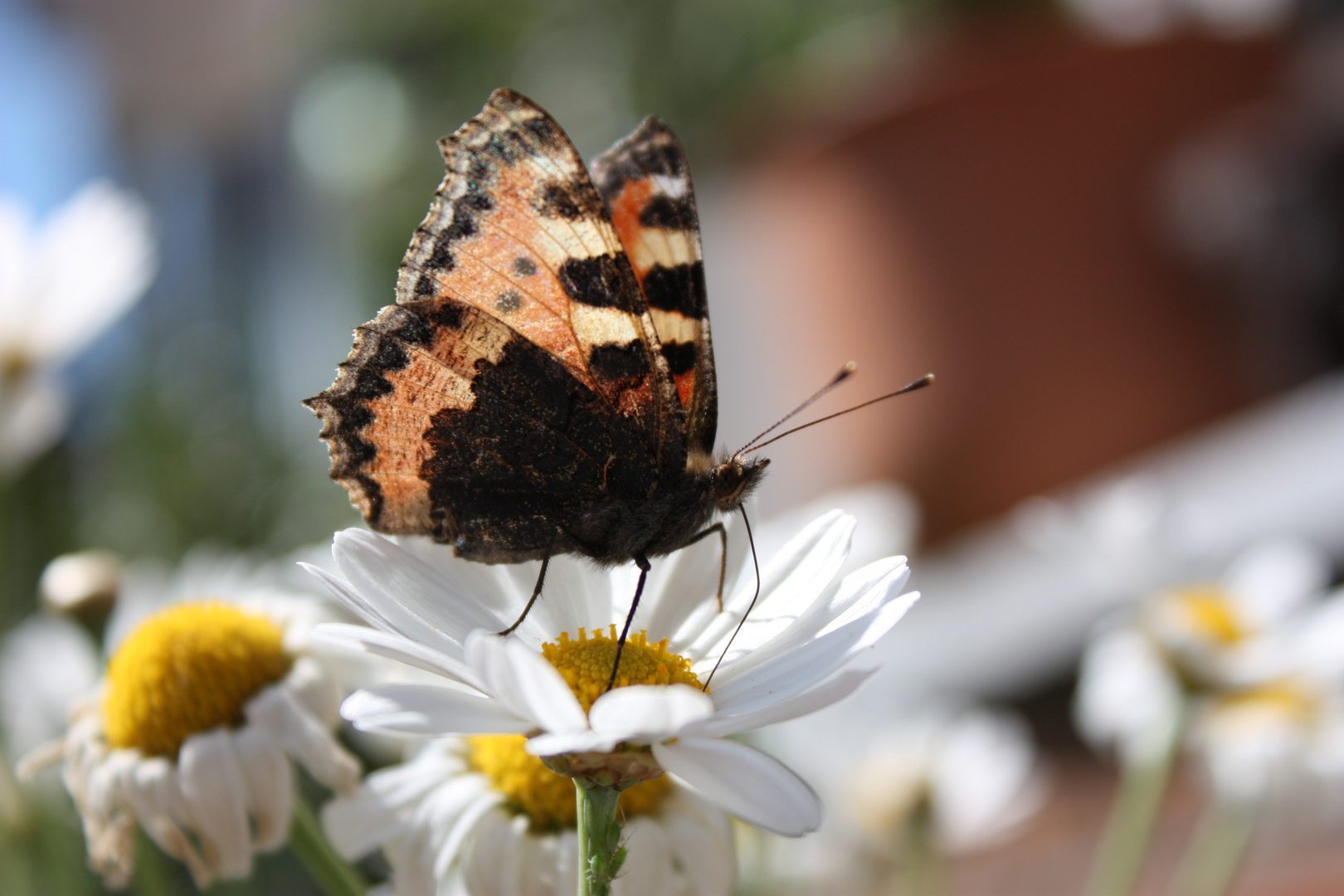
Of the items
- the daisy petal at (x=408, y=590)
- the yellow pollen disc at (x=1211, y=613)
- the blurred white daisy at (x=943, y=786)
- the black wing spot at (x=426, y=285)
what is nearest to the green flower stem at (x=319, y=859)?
the daisy petal at (x=408, y=590)

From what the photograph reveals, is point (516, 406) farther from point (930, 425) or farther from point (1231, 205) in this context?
point (1231, 205)

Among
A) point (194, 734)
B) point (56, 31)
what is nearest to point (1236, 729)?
point (194, 734)

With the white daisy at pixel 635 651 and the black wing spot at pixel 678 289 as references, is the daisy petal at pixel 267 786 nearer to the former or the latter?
the white daisy at pixel 635 651

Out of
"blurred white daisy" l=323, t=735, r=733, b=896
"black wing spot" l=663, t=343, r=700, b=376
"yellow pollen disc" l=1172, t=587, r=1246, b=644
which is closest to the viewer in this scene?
"blurred white daisy" l=323, t=735, r=733, b=896

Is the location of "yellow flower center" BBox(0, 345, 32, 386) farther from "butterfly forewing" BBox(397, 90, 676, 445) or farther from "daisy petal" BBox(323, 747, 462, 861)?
"daisy petal" BBox(323, 747, 462, 861)

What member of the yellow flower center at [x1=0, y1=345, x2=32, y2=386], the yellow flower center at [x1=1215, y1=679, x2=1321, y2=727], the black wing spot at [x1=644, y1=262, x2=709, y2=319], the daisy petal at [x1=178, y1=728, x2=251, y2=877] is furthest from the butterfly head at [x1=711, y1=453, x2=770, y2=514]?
the yellow flower center at [x1=0, y1=345, x2=32, y2=386]

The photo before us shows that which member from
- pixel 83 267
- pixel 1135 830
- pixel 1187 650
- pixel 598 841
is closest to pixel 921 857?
pixel 1135 830
